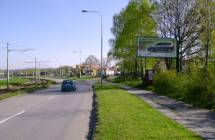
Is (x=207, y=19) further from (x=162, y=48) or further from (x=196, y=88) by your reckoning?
(x=196, y=88)

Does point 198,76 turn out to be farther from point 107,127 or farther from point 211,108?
point 107,127

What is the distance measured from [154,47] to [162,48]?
1.12m

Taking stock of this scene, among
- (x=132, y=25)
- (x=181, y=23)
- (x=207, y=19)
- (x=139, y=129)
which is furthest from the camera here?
(x=132, y=25)

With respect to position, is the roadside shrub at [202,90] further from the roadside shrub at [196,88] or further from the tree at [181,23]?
the tree at [181,23]

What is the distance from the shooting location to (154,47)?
5184cm

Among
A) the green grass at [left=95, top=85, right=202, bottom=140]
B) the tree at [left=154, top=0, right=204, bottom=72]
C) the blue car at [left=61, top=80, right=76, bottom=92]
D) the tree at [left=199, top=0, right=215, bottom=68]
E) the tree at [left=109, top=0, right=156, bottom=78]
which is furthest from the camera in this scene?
the tree at [left=109, top=0, right=156, bottom=78]

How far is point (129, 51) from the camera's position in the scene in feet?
212

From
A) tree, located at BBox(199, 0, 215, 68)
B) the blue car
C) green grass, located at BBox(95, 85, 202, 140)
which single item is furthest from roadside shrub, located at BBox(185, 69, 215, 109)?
the blue car

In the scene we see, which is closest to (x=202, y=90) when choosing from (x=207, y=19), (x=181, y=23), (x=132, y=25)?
(x=207, y=19)

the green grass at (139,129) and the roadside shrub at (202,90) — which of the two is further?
the roadside shrub at (202,90)

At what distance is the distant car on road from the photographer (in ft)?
167

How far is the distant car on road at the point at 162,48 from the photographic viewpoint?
5094 centimetres

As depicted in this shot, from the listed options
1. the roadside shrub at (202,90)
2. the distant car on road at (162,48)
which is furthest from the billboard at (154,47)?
the roadside shrub at (202,90)

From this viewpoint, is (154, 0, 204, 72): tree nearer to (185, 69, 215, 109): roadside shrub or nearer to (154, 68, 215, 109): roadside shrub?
(154, 68, 215, 109): roadside shrub
